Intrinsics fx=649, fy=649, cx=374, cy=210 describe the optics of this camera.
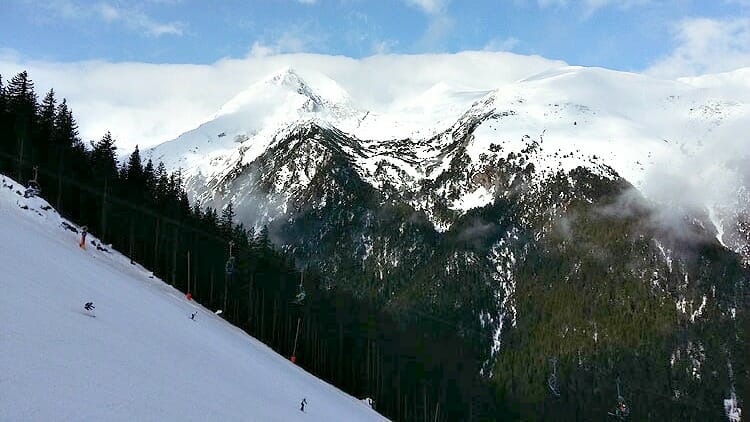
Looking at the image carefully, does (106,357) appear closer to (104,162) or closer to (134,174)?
(104,162)

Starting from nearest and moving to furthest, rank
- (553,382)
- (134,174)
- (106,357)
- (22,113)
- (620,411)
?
(106,357), (22,113), (134,174), (620,411), (553,382)

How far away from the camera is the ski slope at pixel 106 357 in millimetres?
19266

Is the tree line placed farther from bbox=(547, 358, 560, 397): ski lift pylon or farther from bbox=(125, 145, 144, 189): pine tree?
bbox=(547, 358, 560, 397): ski lift pylon

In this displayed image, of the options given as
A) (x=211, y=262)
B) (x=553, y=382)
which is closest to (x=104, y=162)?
(x=211, y=262)

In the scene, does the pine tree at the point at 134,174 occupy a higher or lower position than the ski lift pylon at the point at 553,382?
higher

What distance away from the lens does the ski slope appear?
1927 centimetres

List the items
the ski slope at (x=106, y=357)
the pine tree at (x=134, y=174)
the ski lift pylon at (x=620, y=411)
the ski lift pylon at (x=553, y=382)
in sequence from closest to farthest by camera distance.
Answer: the ski slope at (x=106, y=357)
the pine tree at (x=134, y=174)
the ski lift pylon at (x=620, y=411)
the ski lift pylon at (x=553, y=382)

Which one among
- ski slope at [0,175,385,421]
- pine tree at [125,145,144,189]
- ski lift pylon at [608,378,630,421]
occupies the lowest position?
ski lift pylon at [608,378,630,421]

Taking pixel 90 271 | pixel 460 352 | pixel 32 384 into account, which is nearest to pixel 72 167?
pixel 90 271

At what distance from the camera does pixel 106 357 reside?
24.7 m

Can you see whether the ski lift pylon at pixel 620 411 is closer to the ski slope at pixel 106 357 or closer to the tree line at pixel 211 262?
the tree line at pixel 211 262

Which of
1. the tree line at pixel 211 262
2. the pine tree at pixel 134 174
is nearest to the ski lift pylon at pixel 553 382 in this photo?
the tree line at pixel 211 262

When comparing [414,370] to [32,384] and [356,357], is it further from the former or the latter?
[32,384]

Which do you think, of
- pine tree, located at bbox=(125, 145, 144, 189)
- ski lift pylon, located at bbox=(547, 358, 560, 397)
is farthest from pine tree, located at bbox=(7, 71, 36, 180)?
ski lift pylon, located at bbox=(547, 358, 560, 397)
